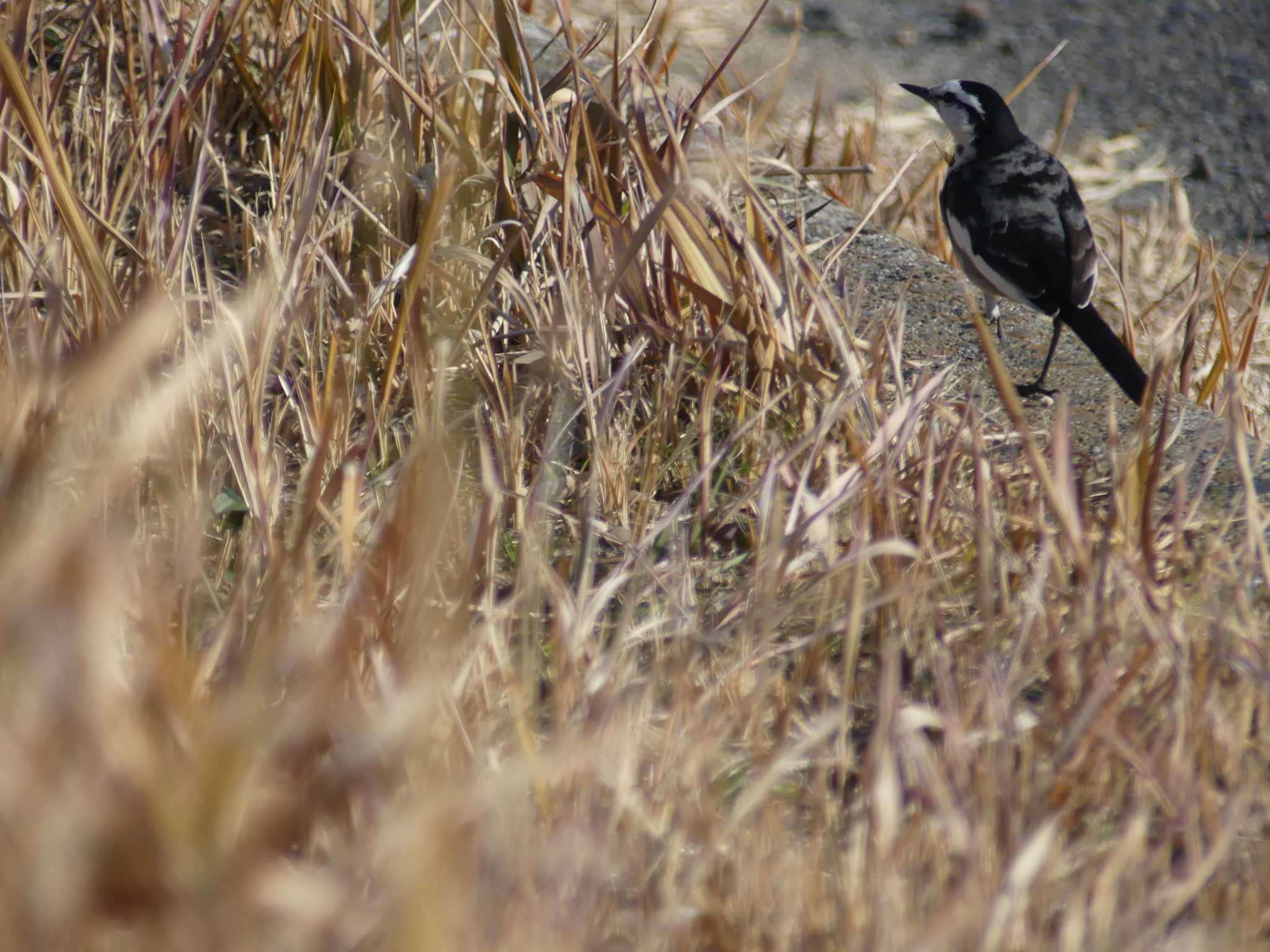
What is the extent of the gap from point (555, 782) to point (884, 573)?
1.64 ft

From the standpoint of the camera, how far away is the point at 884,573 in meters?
1.43

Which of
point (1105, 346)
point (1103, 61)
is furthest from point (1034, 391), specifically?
point (1103, 61)

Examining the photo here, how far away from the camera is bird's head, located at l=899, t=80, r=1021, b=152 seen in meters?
2.80

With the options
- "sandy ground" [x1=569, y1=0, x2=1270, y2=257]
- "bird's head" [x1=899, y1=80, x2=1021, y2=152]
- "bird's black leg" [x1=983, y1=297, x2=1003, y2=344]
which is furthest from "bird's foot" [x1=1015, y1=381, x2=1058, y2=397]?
"sandy ground" [x1=569, y1=0, x2=1270, y2=257]

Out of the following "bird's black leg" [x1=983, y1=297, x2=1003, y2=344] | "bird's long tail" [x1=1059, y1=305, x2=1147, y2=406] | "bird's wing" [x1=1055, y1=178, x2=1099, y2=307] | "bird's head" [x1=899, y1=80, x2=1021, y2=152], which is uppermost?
"bird's head" [x1=899, y1=80, x2=1021, y2=152]

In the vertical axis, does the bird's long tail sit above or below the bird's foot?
above

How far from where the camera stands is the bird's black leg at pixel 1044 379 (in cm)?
208

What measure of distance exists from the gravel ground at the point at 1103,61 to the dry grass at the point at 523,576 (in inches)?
81.8

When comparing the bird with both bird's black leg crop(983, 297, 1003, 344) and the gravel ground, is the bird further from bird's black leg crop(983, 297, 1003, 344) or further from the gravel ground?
the gravel ground

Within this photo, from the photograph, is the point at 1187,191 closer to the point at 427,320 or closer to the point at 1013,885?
the point at 427,320

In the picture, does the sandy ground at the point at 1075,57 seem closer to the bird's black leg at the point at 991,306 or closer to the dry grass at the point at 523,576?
the bird's black leg at the point at 991,306

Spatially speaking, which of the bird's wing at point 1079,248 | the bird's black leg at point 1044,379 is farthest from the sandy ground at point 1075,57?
the bird's black leg at point 1044,379

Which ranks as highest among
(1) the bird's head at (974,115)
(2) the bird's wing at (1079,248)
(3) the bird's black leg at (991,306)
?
(1) the bird's head at (974,115)

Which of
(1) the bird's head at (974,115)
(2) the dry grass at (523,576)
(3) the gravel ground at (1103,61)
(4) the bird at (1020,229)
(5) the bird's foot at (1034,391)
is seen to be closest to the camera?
(2) the dry grass at (523,576)
